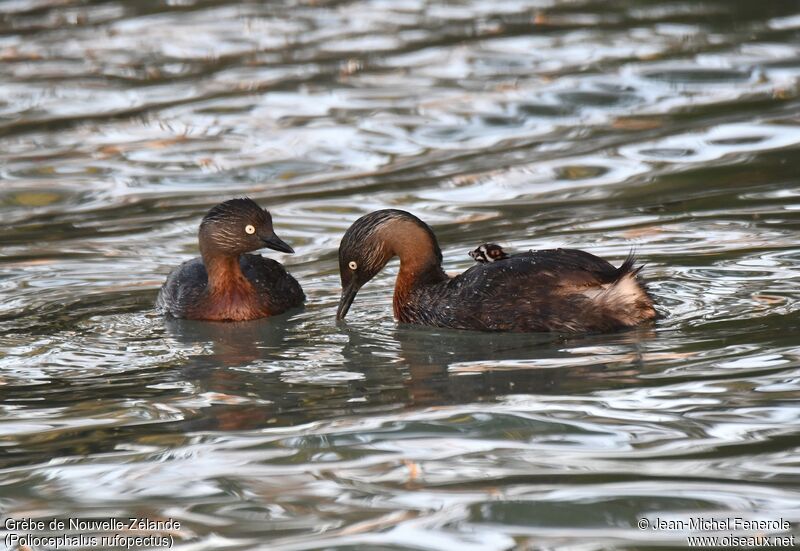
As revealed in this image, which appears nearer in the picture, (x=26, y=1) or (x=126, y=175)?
(x=126, y=175)

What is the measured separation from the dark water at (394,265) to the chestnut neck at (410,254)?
0.29 metres

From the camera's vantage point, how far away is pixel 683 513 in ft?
18.2

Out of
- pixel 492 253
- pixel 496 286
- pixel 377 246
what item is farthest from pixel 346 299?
pixel 496 286

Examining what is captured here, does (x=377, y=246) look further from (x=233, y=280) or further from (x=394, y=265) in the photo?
(x=394, y=265)

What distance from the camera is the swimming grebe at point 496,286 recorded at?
8148 millimetres

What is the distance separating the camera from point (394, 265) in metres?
10.6

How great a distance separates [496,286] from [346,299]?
109cm

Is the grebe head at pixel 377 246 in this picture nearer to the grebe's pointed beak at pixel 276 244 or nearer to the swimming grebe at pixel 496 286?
the swimming grebe at pixel 496 286

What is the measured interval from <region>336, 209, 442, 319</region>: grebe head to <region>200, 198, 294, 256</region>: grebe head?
663mm

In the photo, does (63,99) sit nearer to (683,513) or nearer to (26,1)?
(26,1)

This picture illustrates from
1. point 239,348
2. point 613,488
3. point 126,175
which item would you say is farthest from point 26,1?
point 613,488

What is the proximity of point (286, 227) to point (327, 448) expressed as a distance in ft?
18.2

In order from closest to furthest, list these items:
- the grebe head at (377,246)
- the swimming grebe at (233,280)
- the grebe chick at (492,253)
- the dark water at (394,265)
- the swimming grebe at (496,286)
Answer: the dark water at (394,265) < the swimming grebe at (496,286) < the grebe chick at (492,253) < the grebe head at (377,246) < the swimming grebe at (233,280)

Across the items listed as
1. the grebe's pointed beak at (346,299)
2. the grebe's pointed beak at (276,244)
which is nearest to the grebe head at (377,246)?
the grebe's pointed beak at (346,299)
